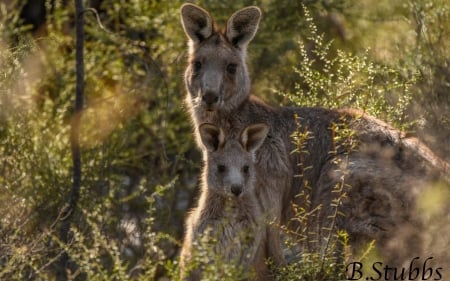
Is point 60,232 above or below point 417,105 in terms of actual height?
below

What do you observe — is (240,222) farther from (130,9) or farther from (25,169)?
(130,9)

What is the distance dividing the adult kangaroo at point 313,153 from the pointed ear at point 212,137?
23cm

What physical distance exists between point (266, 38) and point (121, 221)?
9.52 ft

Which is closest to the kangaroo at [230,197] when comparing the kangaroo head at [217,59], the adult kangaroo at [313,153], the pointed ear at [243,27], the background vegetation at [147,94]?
the adult kangaroo at [313,153]

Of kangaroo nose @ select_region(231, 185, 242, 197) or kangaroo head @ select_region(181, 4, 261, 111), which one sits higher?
kangaroo head @ select_region(181, 4, 261, 111)

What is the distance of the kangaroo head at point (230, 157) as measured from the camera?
9.30 metres

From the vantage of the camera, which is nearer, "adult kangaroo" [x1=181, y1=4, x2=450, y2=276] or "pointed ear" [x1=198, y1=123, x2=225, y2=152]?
"adult kangaroo" [x1=181, y1=4, x2=450, y2=276]

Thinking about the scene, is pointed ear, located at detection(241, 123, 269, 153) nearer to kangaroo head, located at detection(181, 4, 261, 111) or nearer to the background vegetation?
kangaroo head, located at detection(181, 4, 261, 111)

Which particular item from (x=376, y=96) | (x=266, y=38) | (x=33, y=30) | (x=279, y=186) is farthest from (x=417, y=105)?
(x=33, y=30)

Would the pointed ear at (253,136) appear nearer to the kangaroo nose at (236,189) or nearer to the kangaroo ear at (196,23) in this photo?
the kangaroo nose at (236,189)

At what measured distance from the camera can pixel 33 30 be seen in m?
16.2

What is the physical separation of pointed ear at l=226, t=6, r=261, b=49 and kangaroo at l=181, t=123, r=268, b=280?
1.00 metres

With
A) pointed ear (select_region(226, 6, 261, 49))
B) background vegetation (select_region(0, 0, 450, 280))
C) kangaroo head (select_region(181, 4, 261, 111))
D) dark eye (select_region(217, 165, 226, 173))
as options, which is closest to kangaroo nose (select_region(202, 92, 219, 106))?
kangaroo head (select_region(181, 4, 261, 111))

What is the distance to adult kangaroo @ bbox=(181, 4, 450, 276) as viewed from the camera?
925cm
